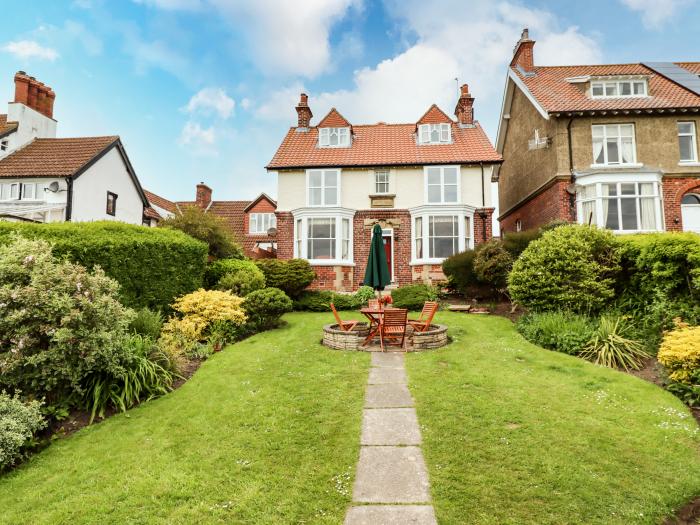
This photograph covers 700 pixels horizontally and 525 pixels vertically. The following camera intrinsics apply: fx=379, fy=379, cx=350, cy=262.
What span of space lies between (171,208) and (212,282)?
23403mm

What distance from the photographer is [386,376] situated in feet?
23.3

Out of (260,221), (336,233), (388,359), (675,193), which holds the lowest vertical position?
(388,359)

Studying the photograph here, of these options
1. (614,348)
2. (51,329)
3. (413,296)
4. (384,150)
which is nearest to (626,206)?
(413,296)

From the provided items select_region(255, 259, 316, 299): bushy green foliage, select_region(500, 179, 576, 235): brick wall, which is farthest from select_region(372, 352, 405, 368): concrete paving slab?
select_region(500, 179, 576, 235): brick wall

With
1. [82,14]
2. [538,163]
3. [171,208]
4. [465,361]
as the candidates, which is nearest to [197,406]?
[465,361]

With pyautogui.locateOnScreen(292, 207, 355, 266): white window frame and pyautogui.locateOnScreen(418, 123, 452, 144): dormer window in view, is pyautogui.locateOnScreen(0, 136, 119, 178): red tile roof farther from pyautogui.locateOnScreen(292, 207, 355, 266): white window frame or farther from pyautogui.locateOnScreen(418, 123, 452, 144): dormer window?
pyautogui.locateOnScreen(418, 123, 452, 144): dormer window

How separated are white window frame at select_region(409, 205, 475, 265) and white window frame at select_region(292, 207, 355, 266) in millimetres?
3319

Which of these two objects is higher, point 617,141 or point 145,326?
point 617,141

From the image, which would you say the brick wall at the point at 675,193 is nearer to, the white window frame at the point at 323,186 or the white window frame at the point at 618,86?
the white window frame at the point at 618,86

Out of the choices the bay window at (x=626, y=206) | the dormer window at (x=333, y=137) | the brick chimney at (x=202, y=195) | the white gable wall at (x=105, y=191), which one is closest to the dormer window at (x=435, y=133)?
the dormer window at (x=333, y=137)

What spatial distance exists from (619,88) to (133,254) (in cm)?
2281

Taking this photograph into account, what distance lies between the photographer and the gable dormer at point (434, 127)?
69.9 ft

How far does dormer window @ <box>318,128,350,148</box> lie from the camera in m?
21.8

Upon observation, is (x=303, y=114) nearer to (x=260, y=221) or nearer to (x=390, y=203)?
(x=390, y=203)
